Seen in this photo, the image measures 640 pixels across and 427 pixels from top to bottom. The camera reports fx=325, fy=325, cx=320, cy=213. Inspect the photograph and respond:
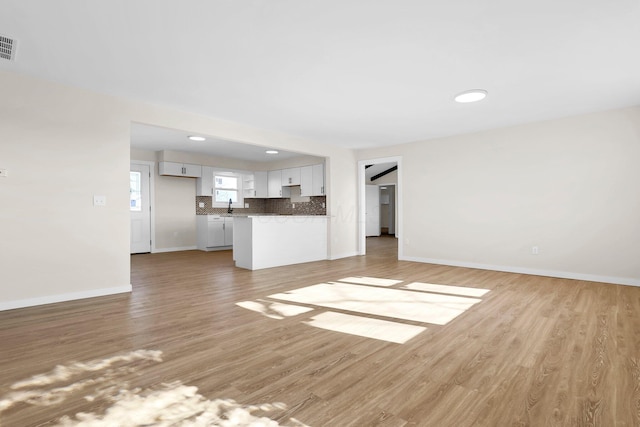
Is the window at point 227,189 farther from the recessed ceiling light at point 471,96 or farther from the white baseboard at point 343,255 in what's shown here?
the recessed ceiling light at point 471,96

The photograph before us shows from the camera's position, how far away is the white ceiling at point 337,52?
2.25 m

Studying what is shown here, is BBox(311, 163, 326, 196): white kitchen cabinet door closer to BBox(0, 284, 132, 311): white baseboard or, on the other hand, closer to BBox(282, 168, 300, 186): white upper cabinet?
BBox(282, 168, 300, 186): white upper cabinet

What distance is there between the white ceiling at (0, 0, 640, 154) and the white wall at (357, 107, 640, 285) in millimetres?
612

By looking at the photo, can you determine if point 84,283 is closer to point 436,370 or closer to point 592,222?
point 436,370

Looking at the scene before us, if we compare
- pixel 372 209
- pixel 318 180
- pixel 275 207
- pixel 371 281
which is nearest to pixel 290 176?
pixel 318 180

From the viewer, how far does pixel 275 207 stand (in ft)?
32.0

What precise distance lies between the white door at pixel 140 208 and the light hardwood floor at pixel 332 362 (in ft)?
14.4

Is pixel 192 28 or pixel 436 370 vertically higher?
pixel 192 28

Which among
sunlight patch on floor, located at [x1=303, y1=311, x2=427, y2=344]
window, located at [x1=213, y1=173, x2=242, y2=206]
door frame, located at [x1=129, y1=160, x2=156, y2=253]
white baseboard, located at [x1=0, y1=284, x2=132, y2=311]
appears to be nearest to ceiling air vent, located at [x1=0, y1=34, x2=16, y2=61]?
white baseboard, located at [x1=0, y1=284, x2=132, y2=311]

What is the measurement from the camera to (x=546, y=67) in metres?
3.12

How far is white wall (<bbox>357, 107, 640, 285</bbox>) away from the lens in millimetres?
4367

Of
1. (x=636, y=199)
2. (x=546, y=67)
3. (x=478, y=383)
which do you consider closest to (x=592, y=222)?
(x=636, y=199)

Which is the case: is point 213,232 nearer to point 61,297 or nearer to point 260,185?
point 260,185

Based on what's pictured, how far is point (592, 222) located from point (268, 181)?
729cm
